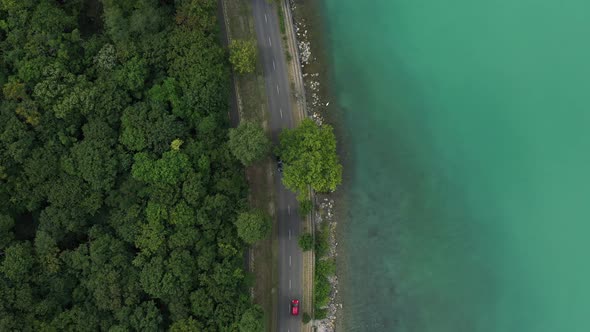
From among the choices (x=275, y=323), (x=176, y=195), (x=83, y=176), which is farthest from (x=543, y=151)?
(x=83, y=176)

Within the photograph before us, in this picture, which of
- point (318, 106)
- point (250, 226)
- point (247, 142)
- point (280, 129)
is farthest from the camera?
point (318, 106)

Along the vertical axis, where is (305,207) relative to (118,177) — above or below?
below

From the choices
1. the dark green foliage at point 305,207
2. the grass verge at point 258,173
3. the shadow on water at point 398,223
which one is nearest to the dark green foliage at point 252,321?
the grass verge at point 258,173

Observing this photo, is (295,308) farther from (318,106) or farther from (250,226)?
(318,106)

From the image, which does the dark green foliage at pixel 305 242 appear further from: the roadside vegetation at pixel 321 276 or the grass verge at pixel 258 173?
the grass verge at pixel 258 173

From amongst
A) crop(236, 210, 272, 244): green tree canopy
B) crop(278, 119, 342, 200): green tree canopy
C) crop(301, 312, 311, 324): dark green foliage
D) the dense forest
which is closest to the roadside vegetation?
crop(301, 312, 311, 324): dark green foliage

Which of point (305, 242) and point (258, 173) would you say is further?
point (258, 173)

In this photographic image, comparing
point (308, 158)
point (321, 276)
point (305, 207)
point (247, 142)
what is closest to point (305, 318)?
point (321, 276)

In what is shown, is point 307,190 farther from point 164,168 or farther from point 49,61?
point 49,61
